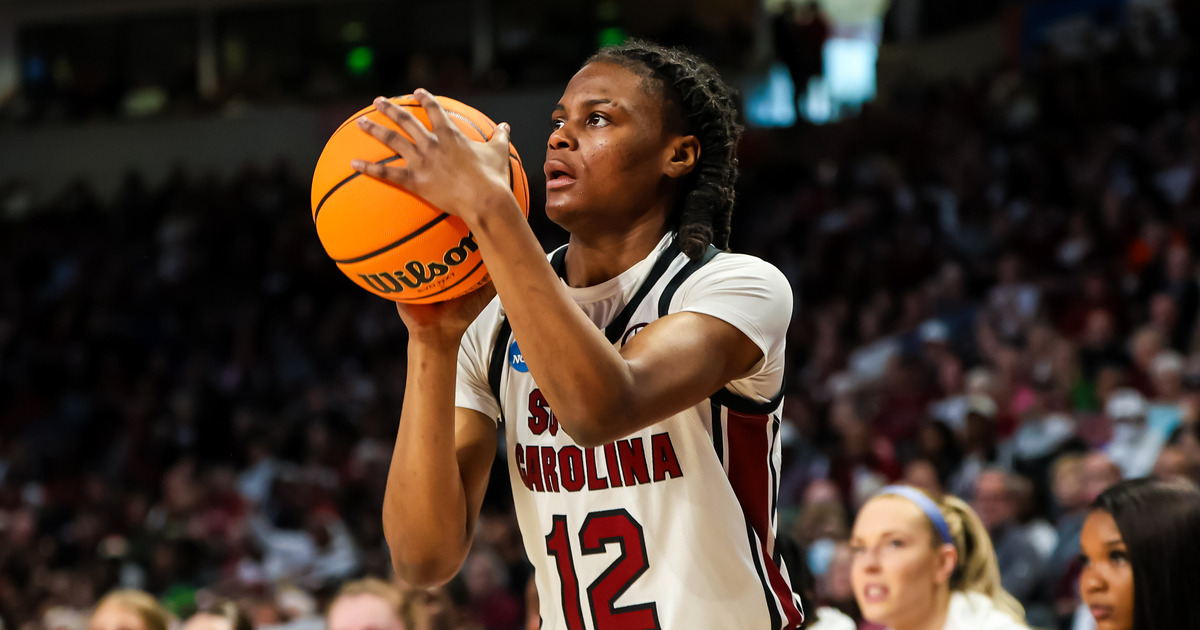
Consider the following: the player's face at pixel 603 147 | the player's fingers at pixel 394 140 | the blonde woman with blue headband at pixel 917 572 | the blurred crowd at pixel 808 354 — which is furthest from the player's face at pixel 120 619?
the player's fingers at pixel 394 140

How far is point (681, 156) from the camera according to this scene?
2.40m

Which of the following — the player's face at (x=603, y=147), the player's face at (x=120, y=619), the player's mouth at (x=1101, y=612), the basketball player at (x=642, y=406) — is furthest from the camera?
the player's face at (x=120, y=619)

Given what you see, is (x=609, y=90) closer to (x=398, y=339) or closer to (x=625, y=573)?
(x=625, y=573)

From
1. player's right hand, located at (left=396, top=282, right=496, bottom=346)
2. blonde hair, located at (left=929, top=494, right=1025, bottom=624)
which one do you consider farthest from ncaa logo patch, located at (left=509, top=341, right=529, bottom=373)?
blonde hair, located at (left=929, top=494, right=1025, bottom=624)

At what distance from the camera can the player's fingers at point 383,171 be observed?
1.95m

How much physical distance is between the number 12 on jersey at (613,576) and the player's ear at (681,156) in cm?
64

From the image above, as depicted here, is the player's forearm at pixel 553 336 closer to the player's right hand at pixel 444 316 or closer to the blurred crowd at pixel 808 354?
the player's right hand at pixel 444 316

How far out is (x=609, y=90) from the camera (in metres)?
2.30

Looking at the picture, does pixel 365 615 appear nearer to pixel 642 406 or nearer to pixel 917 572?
pixel 917 572

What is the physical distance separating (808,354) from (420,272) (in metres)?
8.12

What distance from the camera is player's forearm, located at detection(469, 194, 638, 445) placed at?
1.90 metres

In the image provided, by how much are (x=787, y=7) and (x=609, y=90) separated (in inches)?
491

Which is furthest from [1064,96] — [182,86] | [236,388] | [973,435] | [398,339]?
[182,86]

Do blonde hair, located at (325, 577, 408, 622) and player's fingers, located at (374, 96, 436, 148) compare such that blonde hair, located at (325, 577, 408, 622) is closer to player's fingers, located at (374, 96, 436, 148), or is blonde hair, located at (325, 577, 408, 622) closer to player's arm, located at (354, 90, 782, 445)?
player's arm, located at (354, 90, 782, 445)
